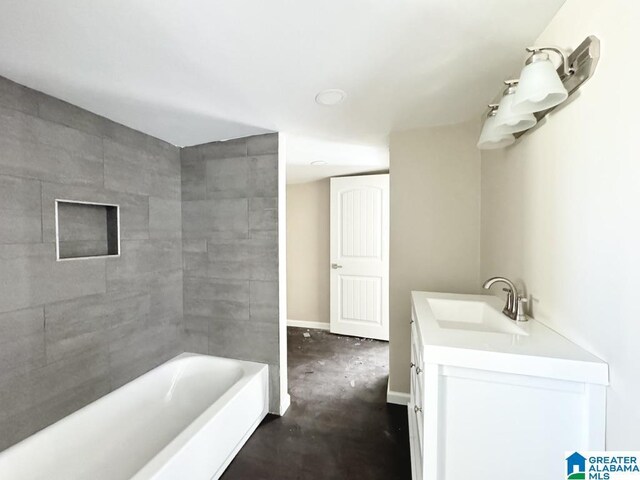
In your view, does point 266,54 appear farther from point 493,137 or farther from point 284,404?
point 284,404

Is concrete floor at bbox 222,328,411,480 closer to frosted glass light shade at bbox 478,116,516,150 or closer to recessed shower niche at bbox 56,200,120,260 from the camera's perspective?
recessed shower niche at bbox 56,200,120,260

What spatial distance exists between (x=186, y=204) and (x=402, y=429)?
8.08 feet

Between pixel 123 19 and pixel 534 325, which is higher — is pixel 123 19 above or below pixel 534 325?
above

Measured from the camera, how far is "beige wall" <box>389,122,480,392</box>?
6.73ft

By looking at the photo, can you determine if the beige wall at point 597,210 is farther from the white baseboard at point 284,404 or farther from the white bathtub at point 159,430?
the white baseboard at point 284,404

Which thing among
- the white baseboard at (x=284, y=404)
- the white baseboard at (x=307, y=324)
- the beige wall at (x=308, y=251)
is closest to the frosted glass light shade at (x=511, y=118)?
the white baseboard at (x=284, y=404)

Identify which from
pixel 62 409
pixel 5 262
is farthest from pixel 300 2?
pixel 62 409

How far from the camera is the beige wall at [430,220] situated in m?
2.05

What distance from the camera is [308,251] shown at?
409 centimetres

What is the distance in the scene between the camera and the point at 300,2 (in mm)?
968

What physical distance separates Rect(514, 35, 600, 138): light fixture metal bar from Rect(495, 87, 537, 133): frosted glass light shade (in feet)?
0.54

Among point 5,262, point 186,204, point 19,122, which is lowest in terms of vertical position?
point 5,262

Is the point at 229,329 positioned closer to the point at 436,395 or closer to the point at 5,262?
the point at 5,262

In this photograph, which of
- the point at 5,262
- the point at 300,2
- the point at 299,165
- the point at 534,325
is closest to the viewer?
the point at 300,2
